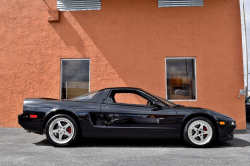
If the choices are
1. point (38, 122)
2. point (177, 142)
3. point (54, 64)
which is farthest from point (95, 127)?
point (54, 64)

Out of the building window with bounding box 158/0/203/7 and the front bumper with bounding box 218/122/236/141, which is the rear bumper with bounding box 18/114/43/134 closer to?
the front bumper with bounding box 218/122/236/141

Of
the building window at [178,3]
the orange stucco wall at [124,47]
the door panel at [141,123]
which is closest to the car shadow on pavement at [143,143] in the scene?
the door panel at [141,123]

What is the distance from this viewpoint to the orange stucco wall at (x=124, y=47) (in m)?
7.37

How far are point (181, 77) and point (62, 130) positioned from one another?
14.4 ft

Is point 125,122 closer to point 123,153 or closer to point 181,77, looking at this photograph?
point 123,153

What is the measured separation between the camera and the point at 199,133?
4.62 m

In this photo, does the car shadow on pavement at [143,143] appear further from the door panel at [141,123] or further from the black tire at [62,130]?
the door panel at [141,123]

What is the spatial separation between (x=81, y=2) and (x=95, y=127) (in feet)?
15.9

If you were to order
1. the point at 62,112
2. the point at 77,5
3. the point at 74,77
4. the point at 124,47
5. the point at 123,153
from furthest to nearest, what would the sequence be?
the point at 77,5 < the point at 74,77 < the point at 124,47 < the point at 62,112 < the point at 123,153

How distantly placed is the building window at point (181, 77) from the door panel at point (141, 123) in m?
2.94

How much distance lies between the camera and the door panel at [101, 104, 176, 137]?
181 inches

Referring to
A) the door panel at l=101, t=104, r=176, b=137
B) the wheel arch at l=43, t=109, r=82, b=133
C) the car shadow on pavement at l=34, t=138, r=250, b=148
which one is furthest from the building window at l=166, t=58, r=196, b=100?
the wheel arch at l=43, t=109, r=82, b=133

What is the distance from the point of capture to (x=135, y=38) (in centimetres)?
759

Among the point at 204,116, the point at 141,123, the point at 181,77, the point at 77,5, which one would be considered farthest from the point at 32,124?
the point at 181,77
